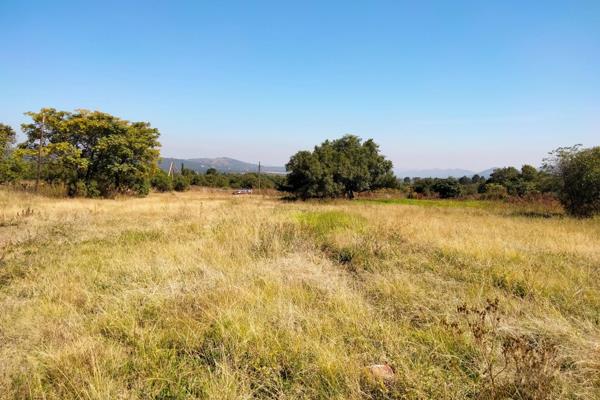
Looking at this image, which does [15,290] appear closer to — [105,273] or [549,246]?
[105,273]

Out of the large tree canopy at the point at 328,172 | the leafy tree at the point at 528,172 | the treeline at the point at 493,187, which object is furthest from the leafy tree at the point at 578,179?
the leafy tree at the point at 528,172

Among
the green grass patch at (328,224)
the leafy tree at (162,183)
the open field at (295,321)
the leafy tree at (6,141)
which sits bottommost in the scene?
the open field at (295,321)

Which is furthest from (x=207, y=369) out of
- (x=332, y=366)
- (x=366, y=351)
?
(x=366, y=351)

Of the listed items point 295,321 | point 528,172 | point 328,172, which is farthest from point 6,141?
point 528,172

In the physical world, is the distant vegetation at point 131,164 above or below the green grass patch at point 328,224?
above

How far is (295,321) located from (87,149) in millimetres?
24259

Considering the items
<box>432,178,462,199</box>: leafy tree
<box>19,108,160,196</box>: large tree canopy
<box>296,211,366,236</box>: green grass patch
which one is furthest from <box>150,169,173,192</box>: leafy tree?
<box>432,178,462,199</box>: leafy tree

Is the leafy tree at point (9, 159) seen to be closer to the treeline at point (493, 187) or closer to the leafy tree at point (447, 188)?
the treeline at point (493, 187)

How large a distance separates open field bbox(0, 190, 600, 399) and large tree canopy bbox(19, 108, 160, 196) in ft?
56.1

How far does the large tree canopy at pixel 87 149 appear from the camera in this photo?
815 inches

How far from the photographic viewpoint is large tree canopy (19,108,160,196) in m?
20.7

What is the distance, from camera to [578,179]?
1482cm

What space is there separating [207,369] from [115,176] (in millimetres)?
24763

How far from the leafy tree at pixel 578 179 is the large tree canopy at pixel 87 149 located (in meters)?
25.9
